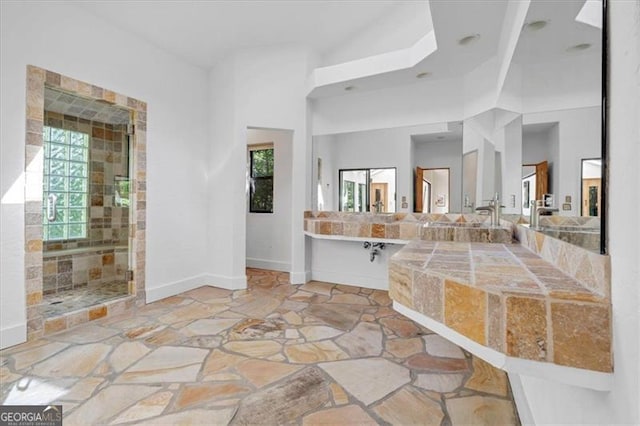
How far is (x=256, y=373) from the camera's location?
203cm

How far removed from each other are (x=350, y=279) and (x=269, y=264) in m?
1.63

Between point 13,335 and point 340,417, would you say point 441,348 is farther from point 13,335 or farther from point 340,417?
point 13,335

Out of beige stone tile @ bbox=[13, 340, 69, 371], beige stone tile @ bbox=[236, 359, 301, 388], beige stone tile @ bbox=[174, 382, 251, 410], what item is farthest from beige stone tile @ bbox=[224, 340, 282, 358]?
beige stone tile @ bbox=[13, 340, 69, 371]

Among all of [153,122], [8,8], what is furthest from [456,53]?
[8,8]

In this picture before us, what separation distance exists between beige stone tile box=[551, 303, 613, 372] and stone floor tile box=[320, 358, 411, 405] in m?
1.32

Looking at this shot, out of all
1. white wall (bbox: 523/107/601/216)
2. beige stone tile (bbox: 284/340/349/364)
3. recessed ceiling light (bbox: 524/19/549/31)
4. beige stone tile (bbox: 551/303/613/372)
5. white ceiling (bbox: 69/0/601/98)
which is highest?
white ceiling (bbox: 69/0/601/98)

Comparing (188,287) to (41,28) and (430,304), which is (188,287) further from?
(430,304)

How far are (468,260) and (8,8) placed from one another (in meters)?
3.58

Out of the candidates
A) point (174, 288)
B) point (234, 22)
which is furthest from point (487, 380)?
point (234, 22)

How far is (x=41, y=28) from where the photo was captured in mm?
2588

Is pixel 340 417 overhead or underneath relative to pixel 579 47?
underneath

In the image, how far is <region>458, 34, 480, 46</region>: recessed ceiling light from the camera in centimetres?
256

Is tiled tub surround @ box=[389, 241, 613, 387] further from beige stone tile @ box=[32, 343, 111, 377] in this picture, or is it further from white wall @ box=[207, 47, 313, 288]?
white wall @ box=[207, 47, 313, 288]

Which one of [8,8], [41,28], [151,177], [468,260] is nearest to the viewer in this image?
[468,260]
